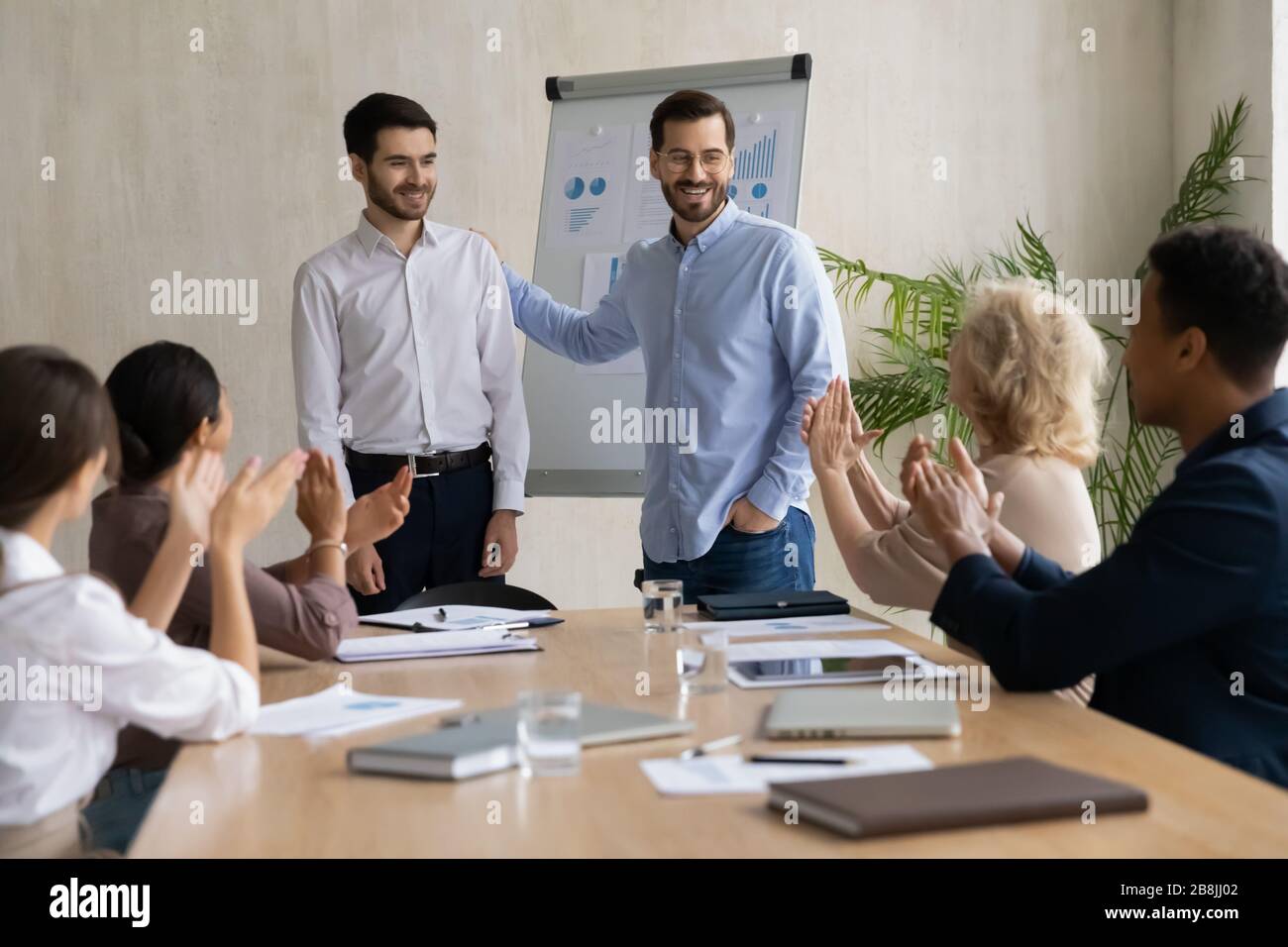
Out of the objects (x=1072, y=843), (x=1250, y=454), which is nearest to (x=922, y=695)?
(x=1250, y=454)

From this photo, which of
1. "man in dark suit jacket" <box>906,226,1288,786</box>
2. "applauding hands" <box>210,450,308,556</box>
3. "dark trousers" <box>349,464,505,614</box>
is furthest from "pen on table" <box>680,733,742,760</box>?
"dark trousers" <box>349,464,505,614</box>

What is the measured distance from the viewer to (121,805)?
2094 millimetres

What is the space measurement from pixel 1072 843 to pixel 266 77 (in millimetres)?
4684

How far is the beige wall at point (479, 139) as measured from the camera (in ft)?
16.9

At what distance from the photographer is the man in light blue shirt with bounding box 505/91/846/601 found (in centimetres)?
362

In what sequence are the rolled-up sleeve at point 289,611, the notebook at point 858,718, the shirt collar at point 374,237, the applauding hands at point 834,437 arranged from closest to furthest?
the notebook at point 858,718 → the rolled-up sleeve at point 289,611 → the applauding hands at point 834,437 → the shirt collar at point 374,237

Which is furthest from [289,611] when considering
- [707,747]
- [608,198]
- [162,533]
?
[608,198]

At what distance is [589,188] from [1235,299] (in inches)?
114

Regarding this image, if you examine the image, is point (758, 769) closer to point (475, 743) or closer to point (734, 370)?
point (475, 743)

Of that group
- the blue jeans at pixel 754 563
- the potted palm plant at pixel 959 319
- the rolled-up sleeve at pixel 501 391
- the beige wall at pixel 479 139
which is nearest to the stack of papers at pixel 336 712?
the blue jeans at pixel 754 563

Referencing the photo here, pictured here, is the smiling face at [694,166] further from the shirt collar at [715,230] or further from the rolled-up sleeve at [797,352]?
the rolled-up sleeve at [797,352]

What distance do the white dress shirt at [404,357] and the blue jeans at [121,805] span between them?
1.68 m

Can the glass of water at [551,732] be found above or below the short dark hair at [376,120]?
below

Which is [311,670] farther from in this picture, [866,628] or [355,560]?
[355,560]
